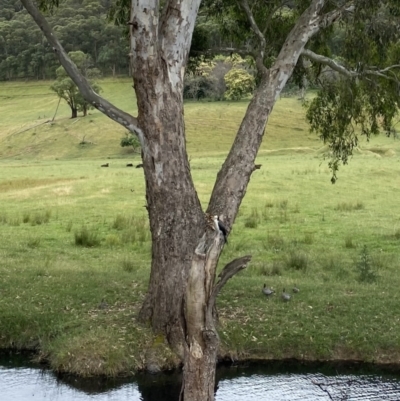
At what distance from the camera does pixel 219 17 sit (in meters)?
15.9

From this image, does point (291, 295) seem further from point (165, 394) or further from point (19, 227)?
point (19, 227)

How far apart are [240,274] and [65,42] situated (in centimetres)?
8481

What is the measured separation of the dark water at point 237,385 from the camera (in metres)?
10.8

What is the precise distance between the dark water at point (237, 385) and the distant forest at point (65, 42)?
8118cm

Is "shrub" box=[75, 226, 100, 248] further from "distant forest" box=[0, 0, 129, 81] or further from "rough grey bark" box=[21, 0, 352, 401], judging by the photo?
"distant forest" box=[0, 0, 129, 81]

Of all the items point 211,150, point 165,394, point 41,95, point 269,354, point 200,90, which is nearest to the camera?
point 165,394

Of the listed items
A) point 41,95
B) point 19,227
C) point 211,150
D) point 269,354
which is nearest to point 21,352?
point 269,354

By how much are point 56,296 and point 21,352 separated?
1605 millimetres

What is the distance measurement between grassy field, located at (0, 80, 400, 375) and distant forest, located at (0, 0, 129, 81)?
60.3 metres

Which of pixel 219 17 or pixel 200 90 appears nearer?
pixel 219 17

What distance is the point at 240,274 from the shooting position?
15750 millimetres

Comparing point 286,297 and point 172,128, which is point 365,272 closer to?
point 286,297

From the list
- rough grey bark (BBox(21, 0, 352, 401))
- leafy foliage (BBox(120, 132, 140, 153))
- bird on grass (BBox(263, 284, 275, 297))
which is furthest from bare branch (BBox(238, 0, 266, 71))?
leafy foliage (BBox(120, 132, 140, 153))

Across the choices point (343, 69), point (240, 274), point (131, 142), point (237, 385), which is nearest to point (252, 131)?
point (343, 69)
